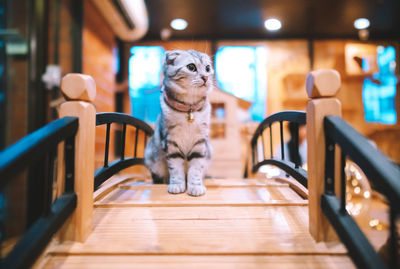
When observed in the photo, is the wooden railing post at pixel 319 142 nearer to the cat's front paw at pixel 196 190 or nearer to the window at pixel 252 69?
the cat's front paw at pixel 196 190

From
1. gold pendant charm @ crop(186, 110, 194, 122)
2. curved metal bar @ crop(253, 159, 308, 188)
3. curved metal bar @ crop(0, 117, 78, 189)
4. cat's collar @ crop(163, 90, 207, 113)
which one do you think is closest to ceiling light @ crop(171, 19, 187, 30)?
cat's collar @ crop(163, 90, 207, 113)

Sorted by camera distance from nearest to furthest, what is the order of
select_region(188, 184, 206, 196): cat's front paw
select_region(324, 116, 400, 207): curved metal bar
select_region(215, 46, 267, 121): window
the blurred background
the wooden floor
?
select_region(324, 116, 400, 207): curved metal bar, the wooden floor, select_region(188, 184, 206, 196): cat's front paw, the blurred background, select_region(215, 46, 267, 121): window

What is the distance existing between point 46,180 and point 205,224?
680 millimetres

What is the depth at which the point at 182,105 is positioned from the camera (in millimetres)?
1557

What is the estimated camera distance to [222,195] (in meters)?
1.48

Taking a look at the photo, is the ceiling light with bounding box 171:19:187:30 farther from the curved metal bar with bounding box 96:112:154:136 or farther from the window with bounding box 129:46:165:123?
the curved metal bar with bounding box 96:112:154:136

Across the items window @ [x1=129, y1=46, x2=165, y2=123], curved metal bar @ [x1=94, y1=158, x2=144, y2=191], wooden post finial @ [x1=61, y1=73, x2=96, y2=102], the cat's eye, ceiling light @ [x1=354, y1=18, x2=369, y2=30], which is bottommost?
curved metal bar @ [x1=94, y1=158, x2=144, y2=191]

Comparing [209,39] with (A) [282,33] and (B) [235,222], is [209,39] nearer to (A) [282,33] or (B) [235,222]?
(A) [282,33]

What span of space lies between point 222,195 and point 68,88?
1033 mm

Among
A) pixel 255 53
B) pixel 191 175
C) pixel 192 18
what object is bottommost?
pixel 191 175

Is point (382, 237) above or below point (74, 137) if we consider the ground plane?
below

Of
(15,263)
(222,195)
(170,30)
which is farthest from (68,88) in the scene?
(170,30)

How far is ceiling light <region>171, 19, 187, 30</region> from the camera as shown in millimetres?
4012

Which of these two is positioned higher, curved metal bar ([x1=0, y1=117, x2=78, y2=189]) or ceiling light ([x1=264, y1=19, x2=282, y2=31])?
ceiling light ([x1=264, y1=19, x2=282, y2=31])
